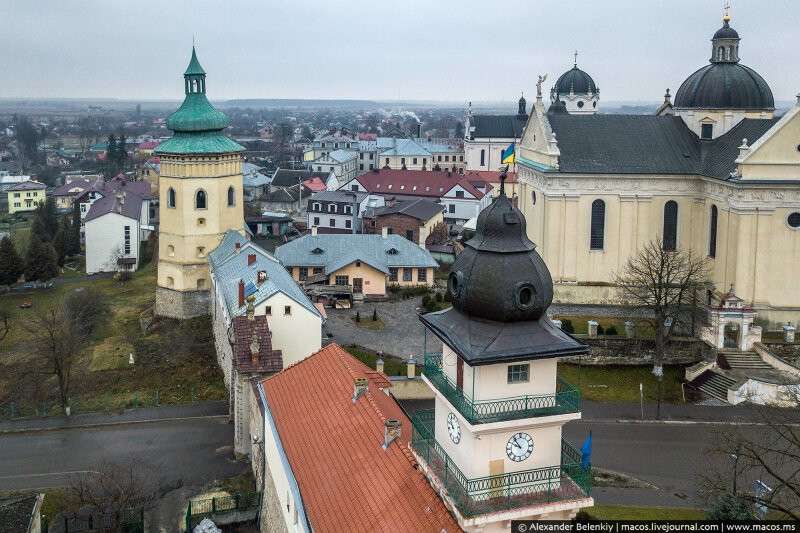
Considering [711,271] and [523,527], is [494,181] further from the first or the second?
[523,527]

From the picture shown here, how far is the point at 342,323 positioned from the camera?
45594 mm

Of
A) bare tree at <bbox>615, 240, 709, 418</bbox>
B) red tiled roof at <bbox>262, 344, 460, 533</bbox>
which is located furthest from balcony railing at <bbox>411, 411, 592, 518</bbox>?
bare tree at <bbox>615, 240, 709, 418</bbox>

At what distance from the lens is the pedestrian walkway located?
32719mm

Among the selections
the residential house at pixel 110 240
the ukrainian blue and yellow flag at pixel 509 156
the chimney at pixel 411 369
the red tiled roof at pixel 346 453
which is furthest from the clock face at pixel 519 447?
the residential house at pixel 110 240

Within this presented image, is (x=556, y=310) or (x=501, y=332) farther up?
(x=501, y=332)

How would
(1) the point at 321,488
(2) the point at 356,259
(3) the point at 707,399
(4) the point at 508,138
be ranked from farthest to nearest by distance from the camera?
1. (4) the point at 508,138
2. (2) the point at 356,259
3. (3) the point at 707,399
4. (1) the point at 321,488

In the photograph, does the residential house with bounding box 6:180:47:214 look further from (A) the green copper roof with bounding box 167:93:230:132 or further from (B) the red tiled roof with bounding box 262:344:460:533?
(B) the red tiled roof with bounding box 262:344:460:533

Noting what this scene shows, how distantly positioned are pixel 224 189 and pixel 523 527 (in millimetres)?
35068

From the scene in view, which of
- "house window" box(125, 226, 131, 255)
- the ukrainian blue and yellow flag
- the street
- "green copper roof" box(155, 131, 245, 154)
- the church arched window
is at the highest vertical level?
"green copper roof" box(155, 131, 245, 154)

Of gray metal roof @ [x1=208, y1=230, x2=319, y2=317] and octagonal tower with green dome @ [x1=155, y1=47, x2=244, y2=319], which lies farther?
octagonal tower with green dome @ [x1=155, y1=47, x2=244, y2=319]

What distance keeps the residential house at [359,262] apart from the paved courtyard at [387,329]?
2.14 m

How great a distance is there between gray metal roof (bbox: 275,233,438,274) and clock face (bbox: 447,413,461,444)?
35454 millimetres

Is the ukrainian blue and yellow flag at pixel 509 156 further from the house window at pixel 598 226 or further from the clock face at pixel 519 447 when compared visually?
the house window at pixel 598 226

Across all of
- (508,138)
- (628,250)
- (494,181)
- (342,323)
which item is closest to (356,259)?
(342,323)
